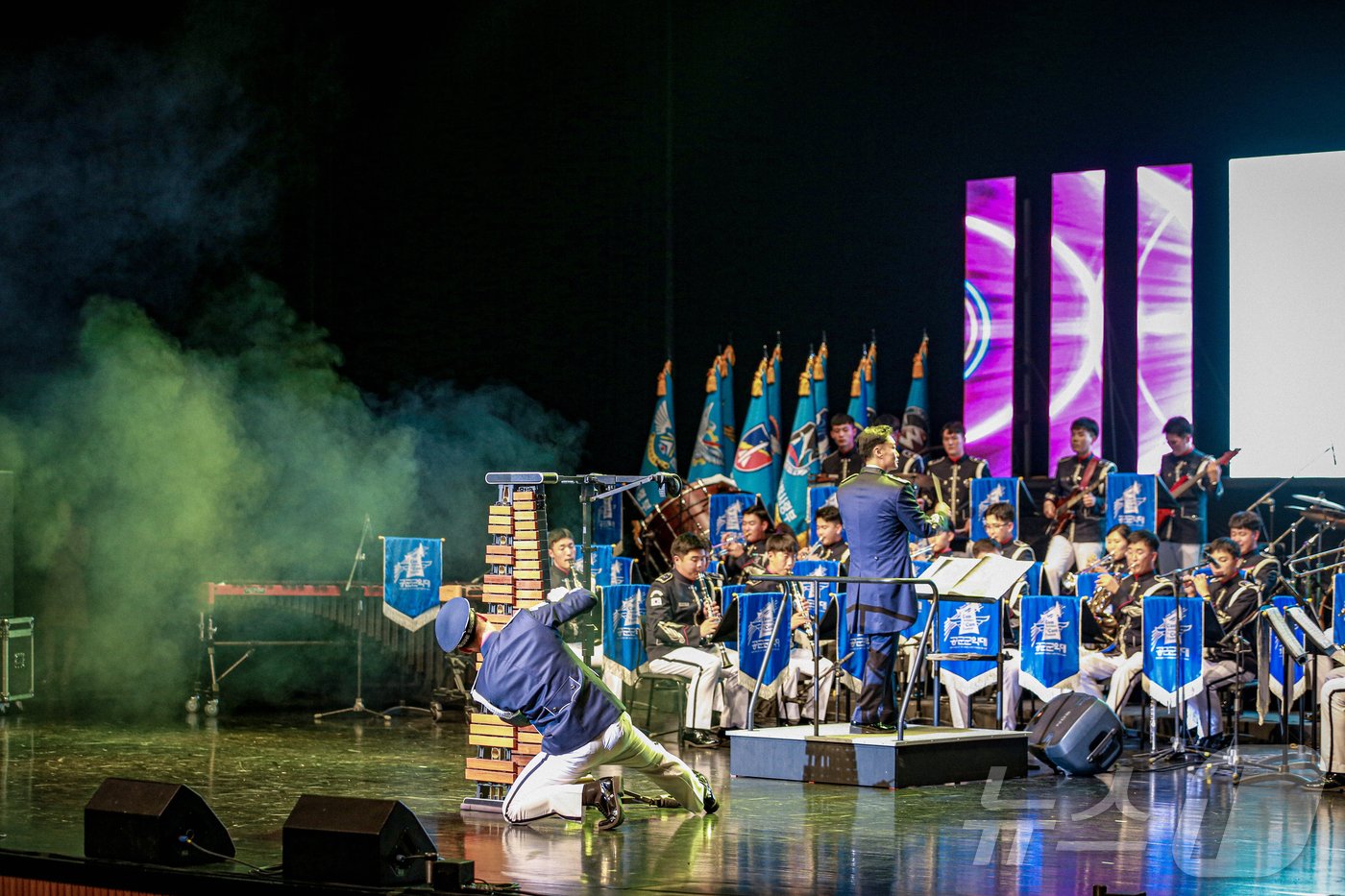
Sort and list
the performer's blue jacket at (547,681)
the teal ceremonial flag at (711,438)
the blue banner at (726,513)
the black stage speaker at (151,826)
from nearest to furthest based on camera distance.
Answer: the black stage speaker at (151,826) < the performer's blue jacket at (547,681) < the blue banner at (726,513) < the teal ceremonial flag at (711,438)

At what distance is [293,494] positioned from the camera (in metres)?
12.9

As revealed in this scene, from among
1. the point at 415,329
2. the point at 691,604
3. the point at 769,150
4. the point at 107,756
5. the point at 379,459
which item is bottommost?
the point at 107,756

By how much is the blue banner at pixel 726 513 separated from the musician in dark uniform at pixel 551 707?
17.7ft

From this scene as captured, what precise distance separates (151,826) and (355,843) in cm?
85

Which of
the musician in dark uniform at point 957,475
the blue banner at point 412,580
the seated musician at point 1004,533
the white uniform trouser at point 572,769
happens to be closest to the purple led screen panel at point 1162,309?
the musician in dark uniform at point 957,475

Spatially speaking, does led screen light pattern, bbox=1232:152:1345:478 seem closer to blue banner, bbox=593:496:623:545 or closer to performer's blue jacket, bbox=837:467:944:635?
blue banner, bbox=593:496:623:545

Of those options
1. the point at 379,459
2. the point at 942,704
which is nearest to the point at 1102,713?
the point at 942,704

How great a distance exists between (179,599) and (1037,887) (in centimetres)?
899

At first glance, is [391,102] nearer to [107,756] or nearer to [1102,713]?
[107,756]

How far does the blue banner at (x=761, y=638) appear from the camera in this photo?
30.5ft

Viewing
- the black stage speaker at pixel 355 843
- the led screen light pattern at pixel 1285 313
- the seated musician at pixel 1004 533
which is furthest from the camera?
the led screen light pattern at pixel 1285 313

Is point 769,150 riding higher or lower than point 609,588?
higher

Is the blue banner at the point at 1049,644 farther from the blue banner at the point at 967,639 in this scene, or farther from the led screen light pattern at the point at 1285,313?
the led screen light pattern at the point at 1285,313

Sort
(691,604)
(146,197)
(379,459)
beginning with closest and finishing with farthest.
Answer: (691,604) < (146,197) < (379,459)
